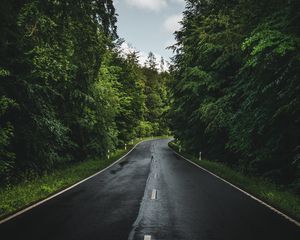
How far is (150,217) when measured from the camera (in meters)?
8.70

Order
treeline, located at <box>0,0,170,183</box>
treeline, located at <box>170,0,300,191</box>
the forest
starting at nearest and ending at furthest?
treeline, located at <box>0,0,170,183</box>
the forest
treeline, located at <box>170,0,300,191</box>

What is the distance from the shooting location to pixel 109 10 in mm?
11055

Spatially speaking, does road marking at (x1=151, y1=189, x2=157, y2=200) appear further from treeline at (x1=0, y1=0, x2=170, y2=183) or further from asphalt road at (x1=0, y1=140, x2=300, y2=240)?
treeline at (x1=0, y1=0, x2=170, y2=183)

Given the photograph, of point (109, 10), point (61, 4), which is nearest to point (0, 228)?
point (61, 4)

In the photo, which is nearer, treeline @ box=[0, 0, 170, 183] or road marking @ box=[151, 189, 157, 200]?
treeline @ box=[0, 0, 170, 183]

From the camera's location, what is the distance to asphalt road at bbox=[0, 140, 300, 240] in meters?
7.18

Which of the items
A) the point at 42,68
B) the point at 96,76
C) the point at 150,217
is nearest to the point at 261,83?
the point at 96,76

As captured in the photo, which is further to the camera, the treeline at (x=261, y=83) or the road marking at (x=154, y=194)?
the treeline at (x=261, y=83)

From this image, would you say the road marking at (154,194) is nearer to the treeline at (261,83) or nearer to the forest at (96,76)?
the treeline at (261,83)

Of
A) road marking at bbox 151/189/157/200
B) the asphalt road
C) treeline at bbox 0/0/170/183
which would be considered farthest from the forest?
road marking at bbox 151/189/157/200

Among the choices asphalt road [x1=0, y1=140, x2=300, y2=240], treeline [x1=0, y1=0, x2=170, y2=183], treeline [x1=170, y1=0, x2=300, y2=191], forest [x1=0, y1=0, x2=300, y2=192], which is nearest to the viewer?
asphalt road [x1=0, y1=140, x2=300, y2=240]

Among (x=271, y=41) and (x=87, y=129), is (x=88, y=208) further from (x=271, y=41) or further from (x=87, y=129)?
(x=87, y=129)

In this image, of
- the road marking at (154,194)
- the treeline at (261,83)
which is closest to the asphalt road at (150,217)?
the road marking at (154,194)

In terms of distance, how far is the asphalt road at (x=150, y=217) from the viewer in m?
7.18
